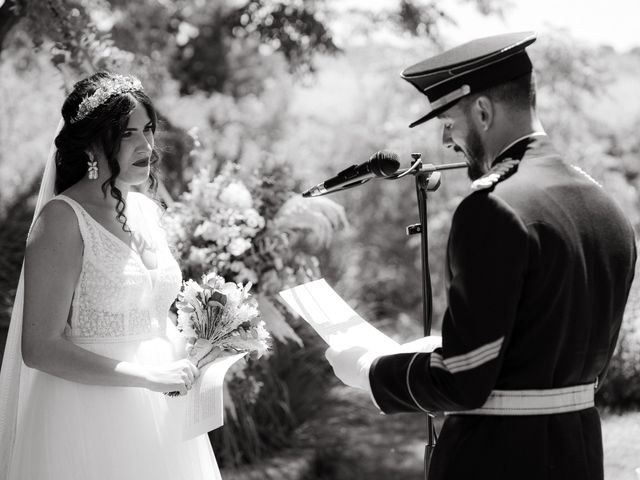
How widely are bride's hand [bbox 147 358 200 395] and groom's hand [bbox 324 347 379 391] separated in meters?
0.63

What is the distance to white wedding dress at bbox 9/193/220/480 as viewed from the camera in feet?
8.86

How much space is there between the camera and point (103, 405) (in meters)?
2.74

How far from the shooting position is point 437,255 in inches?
344

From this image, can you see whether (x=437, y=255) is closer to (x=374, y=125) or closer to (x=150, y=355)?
(x=374, y=125)

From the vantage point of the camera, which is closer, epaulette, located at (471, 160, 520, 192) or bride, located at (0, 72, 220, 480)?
epaulette, located at (471, 160, 520, 192)

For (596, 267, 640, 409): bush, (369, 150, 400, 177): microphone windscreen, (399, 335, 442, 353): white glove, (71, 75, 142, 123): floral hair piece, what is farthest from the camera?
(596, 267, 640, 409): bush

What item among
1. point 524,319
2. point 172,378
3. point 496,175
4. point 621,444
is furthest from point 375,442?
point 496,175

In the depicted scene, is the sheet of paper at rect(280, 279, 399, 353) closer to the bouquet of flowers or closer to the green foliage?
the bouquet of flowers

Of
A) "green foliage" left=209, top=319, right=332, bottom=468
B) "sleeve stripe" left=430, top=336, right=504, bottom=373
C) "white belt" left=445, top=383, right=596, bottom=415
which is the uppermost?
"sleeve stripe" left=430, top=336, right=504, bottom=373

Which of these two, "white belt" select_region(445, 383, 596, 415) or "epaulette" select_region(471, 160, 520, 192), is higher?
"epaulette" select_region(471, 160, 520, 192)

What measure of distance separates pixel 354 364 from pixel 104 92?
1.43 m

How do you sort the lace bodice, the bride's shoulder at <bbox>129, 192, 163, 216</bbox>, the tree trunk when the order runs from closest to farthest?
the lace bodice < the bride's shoulder at <bbox>129, 192, 163, 216</bbox> < the tree trunk

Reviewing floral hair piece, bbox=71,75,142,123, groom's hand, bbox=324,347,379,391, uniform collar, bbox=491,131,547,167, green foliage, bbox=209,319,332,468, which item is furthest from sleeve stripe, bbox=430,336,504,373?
green foliage, bbox=209,319,332,468

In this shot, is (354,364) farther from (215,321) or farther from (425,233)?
(215,321)
